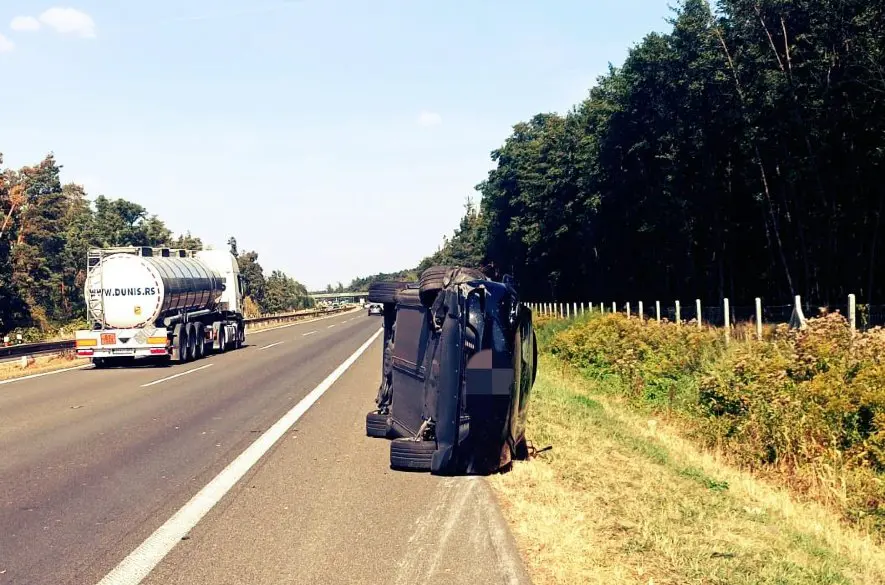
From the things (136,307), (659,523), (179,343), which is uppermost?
(136,307)

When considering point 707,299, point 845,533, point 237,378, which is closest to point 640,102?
point 707,299

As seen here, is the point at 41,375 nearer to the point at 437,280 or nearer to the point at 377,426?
the point at 377,426

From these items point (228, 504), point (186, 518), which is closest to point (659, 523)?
point (228, 504)

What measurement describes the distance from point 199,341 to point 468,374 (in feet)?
78.8

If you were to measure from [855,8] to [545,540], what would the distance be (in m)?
32.4

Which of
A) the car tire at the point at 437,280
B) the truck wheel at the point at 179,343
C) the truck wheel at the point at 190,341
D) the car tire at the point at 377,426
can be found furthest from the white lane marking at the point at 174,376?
the car tire at the point at 437,280

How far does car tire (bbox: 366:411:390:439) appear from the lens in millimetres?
11559

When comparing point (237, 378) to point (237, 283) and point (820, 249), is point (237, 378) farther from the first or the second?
point (820, 249)

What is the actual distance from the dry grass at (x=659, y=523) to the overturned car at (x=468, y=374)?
0.62 metres

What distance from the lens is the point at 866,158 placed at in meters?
34.4

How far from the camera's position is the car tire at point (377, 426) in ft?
37.9

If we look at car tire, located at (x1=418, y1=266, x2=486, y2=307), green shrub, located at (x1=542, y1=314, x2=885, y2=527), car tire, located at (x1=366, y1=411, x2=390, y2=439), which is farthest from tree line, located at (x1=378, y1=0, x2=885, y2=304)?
car tire, located at (x1=418, y1=266, x2=486, y2=307)

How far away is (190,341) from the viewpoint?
2886 cm

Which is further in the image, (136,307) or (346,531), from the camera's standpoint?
(136,307)
